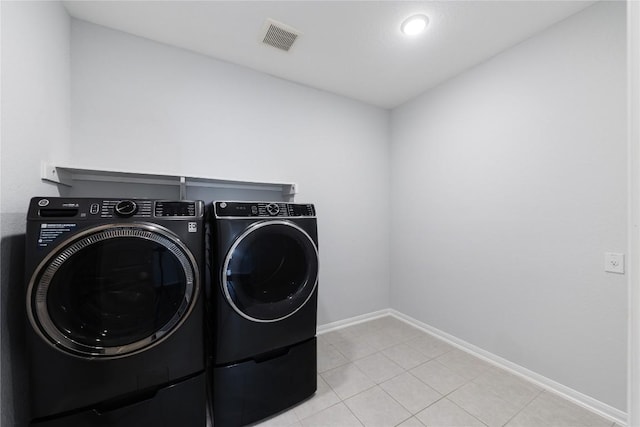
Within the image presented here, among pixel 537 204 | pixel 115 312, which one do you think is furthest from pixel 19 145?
pixel 537 204

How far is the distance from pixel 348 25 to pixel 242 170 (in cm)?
132

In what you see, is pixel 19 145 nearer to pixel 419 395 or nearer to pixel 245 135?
pixel 245 135

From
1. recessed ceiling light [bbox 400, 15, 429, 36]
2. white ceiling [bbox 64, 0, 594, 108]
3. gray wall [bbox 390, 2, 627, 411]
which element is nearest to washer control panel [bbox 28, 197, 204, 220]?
white ceiling [bbox 64, 0, 594, 108]

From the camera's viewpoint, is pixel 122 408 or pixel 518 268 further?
pixel 518 268

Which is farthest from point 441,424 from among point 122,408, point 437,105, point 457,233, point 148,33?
point 148,33

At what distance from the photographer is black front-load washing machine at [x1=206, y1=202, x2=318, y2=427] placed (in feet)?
4.09

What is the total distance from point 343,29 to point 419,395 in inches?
99.2

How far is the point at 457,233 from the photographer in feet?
7.13

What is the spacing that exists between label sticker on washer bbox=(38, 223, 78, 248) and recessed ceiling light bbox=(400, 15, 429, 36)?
216cm

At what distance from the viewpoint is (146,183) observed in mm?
1718

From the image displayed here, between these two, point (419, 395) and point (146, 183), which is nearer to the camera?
point (419, 395)

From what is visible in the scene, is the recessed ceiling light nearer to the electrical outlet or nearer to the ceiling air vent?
the ceiling air vent

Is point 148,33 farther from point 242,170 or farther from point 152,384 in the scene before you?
point 152,384

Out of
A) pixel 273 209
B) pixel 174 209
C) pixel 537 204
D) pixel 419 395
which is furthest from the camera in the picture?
pixel 537 204
